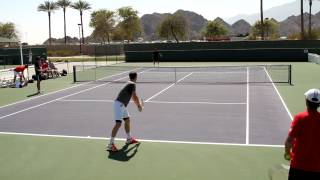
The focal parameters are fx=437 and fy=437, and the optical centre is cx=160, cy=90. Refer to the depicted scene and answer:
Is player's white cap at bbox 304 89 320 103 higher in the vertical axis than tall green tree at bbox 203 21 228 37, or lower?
lower

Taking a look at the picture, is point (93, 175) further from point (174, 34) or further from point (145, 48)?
point (174, 34)

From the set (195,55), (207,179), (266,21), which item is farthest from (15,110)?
(266,21)

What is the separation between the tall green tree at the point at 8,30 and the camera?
106969 millimetres

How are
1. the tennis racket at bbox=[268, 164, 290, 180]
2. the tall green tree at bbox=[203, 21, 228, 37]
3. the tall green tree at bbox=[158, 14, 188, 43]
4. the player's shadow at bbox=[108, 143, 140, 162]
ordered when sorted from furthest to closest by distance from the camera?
the tall green tree at bbox=[203, 21, 228, 37], the tall green tree at bbox=[158, 14, 188, 43], the player's shadow at bbox=[108, 143, 140, 162], the tennis racket at bbox=[268, 164, 290, 180]

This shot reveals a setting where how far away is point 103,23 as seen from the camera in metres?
98.1

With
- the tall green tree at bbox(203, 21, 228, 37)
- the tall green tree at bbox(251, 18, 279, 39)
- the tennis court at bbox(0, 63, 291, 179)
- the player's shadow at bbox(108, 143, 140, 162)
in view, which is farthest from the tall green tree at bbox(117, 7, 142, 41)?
the player's shadow at bbox(108, 143, 140, 162)

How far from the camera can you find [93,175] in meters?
8.17

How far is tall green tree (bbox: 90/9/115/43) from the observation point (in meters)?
98.1

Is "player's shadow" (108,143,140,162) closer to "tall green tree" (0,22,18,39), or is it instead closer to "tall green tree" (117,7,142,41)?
"tall green tree" (117,7,142,41)

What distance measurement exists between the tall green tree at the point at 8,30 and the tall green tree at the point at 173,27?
37676 millimetres

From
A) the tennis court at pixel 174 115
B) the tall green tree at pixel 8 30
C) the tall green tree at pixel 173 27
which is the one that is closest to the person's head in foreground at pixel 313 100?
the tennis court at pixel 174 115

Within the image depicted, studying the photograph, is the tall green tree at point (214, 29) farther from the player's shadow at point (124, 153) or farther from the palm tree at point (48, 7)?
the player's shadow at point (124, 153)

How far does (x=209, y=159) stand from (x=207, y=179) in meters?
1.27

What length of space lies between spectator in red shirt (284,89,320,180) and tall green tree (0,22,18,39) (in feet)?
359
